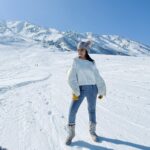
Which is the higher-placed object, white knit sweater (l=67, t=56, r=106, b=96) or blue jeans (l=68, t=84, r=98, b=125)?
white knit sweater (l=67, t=56, r=106, b=96)

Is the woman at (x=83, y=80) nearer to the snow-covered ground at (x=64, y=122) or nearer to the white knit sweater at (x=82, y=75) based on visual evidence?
the white knit sweater at (x=82, y=75)

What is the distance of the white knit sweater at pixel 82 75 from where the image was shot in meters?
6.38

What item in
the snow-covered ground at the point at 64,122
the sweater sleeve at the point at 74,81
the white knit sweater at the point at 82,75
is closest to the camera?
the sweater sleeve at the point at 74,81

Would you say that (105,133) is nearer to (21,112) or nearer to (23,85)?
(21,112)

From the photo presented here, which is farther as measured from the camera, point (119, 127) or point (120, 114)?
point (120, 114)

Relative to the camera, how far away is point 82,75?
6469 millimetres

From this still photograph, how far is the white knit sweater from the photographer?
6.38m

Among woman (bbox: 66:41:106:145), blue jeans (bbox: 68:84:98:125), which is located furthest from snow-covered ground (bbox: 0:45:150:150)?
blue jeans (bbox: 68:84:98:125)

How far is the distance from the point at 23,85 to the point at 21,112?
26.2 feet

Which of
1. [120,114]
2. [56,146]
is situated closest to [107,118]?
[120,114]

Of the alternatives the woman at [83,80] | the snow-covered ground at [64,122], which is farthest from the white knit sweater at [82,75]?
the snow-covered ground at [64,122]

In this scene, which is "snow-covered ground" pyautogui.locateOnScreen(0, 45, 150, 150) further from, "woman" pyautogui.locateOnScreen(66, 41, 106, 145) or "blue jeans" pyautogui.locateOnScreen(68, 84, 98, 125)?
"blue jeans" pyautogui.locateOnScreen(68, 84, 98, 125)

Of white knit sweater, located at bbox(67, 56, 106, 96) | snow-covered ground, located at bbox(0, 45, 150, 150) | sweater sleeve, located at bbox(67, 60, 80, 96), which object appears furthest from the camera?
snow-covered ground, located at bbox(0, 45, 150, 150)

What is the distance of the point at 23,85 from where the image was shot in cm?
1753
